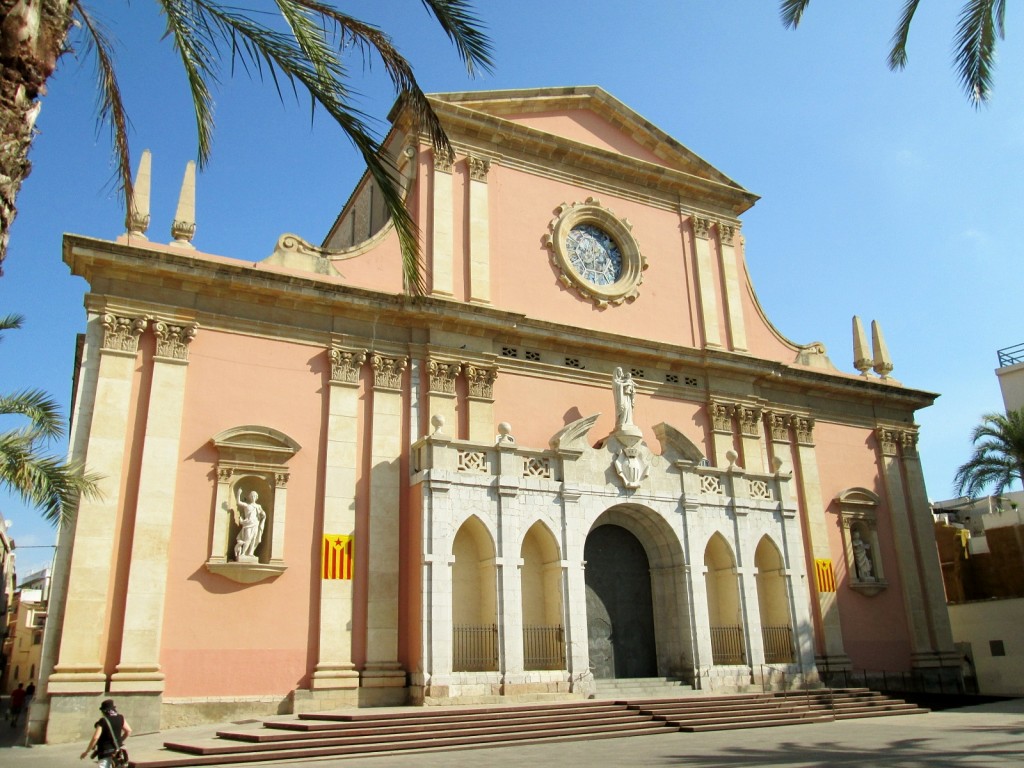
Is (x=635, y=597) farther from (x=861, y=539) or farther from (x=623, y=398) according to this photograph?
(x=861, y=539)

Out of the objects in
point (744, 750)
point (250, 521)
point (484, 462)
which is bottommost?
point (744, 750)

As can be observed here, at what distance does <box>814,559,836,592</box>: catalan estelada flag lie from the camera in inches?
877

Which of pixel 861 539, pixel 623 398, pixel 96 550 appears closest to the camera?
pixel 96 550

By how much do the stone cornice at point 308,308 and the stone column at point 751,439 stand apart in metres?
0.99

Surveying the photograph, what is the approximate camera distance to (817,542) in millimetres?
22562

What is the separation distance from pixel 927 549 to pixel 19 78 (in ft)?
81.3

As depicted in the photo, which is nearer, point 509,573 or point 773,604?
point 509,573

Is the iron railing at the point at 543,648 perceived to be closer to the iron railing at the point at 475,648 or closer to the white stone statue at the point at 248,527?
the iron railing at the point at 475,648

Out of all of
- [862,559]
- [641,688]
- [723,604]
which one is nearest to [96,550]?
[641,688]

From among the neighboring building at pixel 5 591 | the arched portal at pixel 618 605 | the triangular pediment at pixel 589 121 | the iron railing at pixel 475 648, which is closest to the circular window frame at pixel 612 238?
the triangular pediment at pixel 589 121

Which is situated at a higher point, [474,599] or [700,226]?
[700,226]

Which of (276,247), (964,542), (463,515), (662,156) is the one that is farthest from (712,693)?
(964,542)

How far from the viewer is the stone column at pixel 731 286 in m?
23.5

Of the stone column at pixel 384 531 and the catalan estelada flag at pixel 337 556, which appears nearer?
the stone column at pixel 384 531
